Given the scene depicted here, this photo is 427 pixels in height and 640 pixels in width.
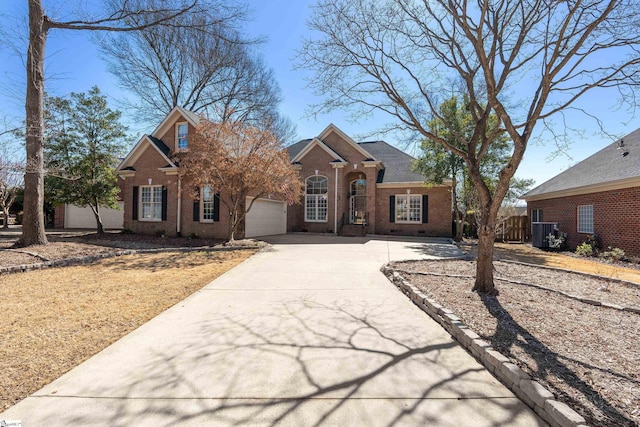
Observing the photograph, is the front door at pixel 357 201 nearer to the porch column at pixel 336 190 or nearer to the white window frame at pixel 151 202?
the porch column at pixel 336 190

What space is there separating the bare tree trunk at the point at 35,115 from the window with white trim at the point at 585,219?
20.6 metres

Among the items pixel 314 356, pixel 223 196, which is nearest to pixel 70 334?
pixel 314 356

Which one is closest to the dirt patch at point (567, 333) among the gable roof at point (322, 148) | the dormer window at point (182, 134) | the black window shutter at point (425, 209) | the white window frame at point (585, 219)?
the white window frame at point (585, 219)

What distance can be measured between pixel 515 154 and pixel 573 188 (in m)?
11.2

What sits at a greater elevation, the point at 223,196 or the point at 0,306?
the point at 223,196

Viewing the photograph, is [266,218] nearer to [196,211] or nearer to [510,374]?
[196,211]

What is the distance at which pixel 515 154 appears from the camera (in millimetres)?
5488

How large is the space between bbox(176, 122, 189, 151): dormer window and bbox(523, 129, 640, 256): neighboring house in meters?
18.9

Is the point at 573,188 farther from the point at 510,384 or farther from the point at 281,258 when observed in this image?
the point at 510,384

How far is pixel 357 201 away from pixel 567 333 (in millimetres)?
18631

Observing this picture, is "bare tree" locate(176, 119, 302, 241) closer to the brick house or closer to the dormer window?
the brick house

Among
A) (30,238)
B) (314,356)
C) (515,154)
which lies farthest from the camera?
(30,238)

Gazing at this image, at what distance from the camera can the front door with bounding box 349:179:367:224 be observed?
72.1ft

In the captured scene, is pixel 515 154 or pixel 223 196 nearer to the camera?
pixel 515 154
